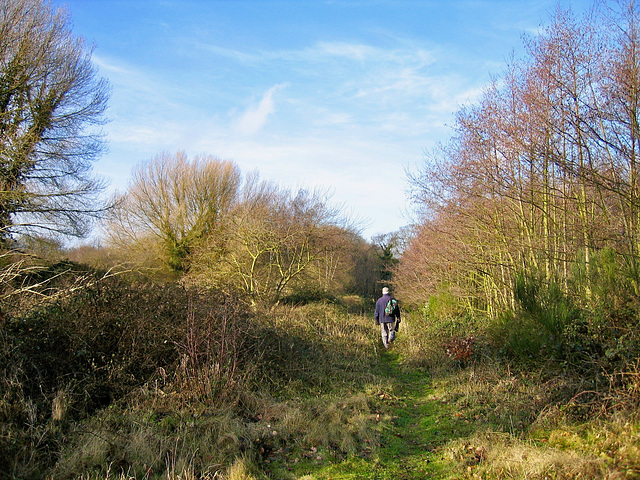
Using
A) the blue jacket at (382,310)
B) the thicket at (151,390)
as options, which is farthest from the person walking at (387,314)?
the thicket at (151,390)

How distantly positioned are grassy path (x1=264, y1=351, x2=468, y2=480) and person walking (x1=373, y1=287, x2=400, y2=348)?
12.4 feet

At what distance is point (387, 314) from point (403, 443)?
7064 mm

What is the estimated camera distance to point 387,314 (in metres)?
12.6

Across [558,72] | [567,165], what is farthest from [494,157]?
[567,165]

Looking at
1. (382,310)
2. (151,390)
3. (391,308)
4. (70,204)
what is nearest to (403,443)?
(151,390)

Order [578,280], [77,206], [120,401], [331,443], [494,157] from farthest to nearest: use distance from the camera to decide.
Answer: [77,206]
[494,157]
[578,280]
[120,401]
[331,443]

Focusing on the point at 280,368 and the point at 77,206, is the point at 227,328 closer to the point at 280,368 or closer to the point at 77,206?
the point at 280,368

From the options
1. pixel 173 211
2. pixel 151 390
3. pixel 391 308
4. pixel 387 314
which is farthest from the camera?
pixel 173 211

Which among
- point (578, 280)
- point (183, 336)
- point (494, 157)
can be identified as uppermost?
point (494, 157)

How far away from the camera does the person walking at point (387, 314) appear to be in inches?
491

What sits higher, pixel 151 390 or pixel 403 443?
pixel 151 390

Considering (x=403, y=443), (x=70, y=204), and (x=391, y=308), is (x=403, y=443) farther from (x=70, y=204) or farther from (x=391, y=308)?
(x=70, y=204)

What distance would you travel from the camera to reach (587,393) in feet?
18.5

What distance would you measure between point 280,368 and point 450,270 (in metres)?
8.32
